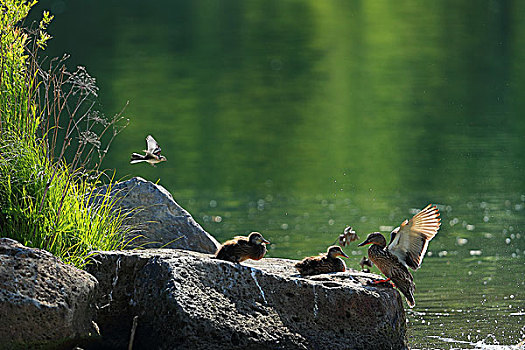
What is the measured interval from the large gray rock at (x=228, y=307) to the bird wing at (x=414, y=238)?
450mm

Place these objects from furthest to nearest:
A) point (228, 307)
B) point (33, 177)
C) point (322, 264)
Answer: point (322, 264), point (33, 177), point (228, 307)

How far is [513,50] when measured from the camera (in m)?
47.3

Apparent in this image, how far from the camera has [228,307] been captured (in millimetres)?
7637

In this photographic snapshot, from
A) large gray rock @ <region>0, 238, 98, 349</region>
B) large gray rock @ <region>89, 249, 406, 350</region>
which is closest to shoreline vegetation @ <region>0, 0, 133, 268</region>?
large gray rock @ <region>89, 249, 406, 350</region>

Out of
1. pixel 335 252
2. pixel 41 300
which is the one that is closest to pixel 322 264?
pixel 335 252

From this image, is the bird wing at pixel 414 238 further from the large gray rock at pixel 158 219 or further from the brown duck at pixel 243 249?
the large gray rock at pixel 158 219

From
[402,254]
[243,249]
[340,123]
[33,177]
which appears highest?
[33,177]

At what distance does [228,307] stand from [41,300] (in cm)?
151

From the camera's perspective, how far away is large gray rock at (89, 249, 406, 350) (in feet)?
24.5

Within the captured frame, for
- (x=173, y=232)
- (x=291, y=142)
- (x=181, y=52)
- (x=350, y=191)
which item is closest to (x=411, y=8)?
(x=181, y=52)

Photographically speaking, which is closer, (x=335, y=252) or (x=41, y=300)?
(x=41, y=300)

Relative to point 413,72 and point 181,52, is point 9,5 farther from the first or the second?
point 181,52

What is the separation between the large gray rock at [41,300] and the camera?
6.98 meters

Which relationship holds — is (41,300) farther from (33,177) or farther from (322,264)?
(322,264)
